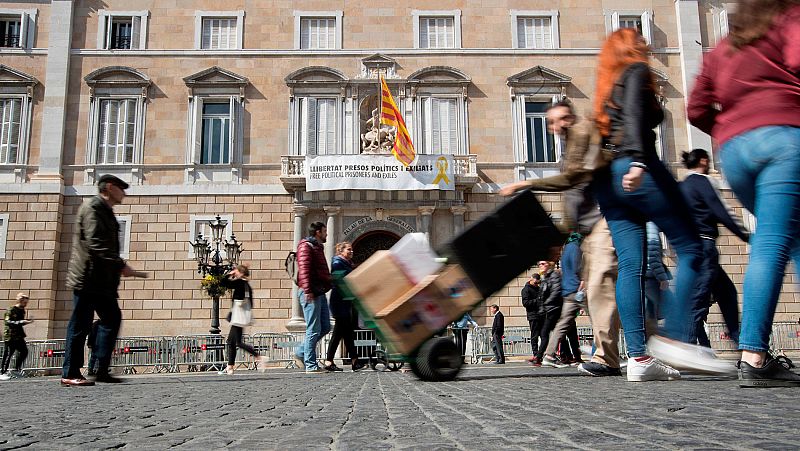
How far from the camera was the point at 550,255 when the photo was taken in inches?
196

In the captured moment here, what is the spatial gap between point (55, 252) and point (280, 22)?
Answer: 10.0 meters

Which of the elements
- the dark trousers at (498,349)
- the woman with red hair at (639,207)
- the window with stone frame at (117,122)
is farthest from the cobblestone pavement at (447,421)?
the window with stone frame at (117,122)

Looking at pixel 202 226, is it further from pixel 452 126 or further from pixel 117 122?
pixel 452 126

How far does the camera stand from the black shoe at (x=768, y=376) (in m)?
3.16

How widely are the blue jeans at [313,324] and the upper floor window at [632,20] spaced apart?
17.7 m

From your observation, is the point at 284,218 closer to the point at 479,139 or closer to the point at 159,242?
the point at 159,242

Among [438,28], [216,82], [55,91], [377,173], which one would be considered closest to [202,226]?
[216,82]

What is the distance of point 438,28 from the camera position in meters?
23.0

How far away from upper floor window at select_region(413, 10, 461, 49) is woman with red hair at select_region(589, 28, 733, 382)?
18.9 m

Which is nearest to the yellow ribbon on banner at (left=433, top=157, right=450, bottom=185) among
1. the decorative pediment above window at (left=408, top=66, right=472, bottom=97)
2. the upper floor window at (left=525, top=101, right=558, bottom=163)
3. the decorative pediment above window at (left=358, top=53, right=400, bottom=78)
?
the decorative pediment above window at (left=408, top=66, right=472, bottom=97)

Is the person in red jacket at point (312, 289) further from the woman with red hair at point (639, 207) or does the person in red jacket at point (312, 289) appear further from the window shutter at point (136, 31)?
the window shutter at point (136, 31)

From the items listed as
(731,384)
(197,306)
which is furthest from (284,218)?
(731,384)

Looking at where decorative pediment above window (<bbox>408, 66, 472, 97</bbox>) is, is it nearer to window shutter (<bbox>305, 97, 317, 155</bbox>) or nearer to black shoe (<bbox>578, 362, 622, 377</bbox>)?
window shutter (<bbox>305, 97, 317, 155</bbox>)

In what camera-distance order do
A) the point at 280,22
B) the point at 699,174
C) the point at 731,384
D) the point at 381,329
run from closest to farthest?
the point at 731,384, the point at 381,329, the point at 699,174, the point at 280,22
